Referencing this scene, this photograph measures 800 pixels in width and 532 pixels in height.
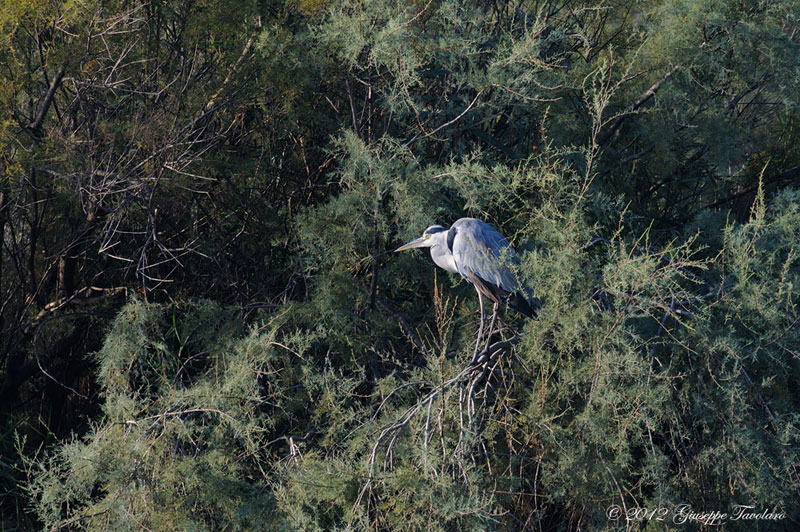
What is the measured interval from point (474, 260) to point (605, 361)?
2.41 ft

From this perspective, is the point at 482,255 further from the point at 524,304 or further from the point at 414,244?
the point at 414,244

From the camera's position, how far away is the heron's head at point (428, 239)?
3789 mm

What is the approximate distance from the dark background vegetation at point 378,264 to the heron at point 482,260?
0.45 feet

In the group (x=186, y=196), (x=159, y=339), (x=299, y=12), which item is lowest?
(x=159, y=339)

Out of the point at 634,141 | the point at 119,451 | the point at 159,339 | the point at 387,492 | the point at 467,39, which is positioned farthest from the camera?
the point at 634,141

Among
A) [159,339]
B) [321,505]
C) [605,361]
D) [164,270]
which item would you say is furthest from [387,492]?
[164,270]

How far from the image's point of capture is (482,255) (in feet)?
12.0

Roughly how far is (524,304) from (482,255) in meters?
0.27

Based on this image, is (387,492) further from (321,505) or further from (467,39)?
(467,39)

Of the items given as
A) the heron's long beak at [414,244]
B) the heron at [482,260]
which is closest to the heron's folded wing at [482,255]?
the heron at [482,260]

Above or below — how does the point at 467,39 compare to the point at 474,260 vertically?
above

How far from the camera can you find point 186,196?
433 centimetres

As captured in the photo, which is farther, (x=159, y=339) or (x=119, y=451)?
(x=159, y=339)

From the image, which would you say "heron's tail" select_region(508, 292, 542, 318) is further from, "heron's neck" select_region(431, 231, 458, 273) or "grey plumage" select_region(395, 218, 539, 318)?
"heron's neck" select_region(431, 231, 458, 273)
